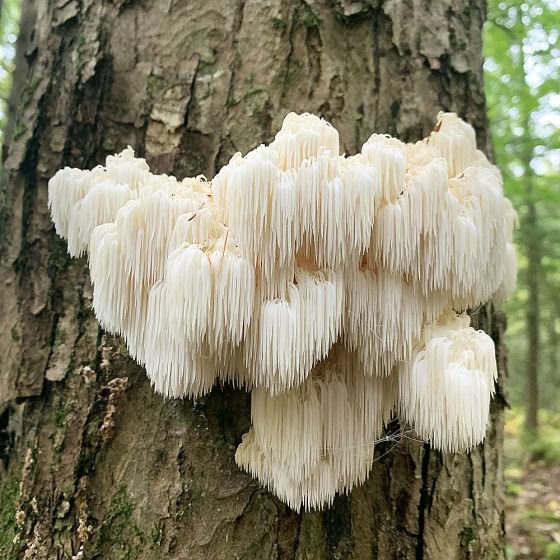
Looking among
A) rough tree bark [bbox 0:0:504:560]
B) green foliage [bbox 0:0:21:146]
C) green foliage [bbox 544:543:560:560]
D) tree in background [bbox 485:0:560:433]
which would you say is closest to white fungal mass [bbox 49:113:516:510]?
rough tree bark [bbox 0:0:504:560]

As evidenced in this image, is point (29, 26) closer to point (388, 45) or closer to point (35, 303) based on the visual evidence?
point (35, 303)

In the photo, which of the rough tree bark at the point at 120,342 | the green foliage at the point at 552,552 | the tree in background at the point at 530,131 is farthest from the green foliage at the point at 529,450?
the rough tree bark at the point at 120,342

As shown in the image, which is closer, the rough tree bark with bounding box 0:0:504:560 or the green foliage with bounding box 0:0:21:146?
the rough tree bark with bounding box 0:0:504:560

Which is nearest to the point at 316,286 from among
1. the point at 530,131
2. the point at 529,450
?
the point at 530,131

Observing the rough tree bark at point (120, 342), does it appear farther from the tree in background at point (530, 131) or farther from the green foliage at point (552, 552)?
the green foliage at point (552, 552)

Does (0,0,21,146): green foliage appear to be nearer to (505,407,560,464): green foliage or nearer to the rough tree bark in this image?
the rough tree bark

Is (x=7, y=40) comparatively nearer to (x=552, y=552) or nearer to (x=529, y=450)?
(x=552, y=552)

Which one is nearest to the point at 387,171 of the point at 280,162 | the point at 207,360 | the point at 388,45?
the point at 280,162
